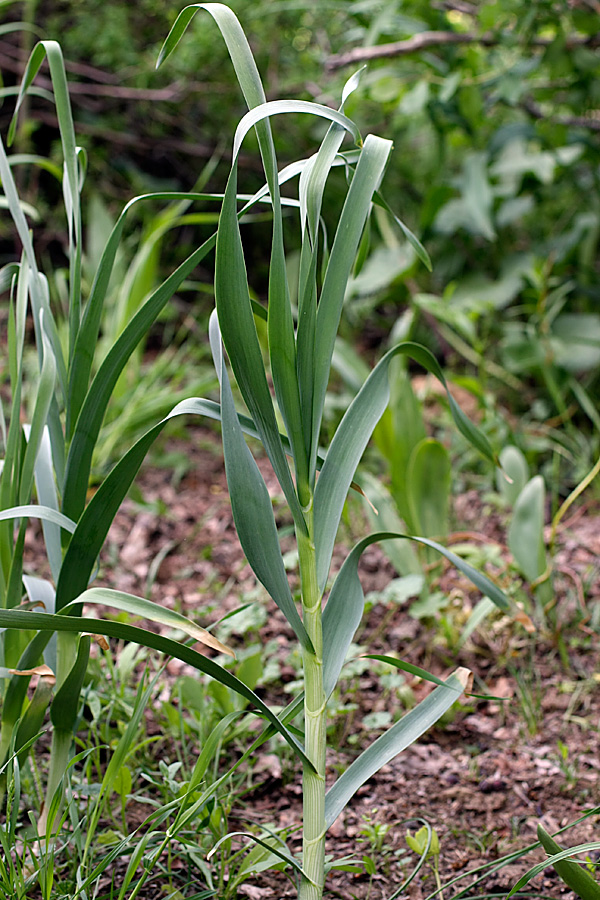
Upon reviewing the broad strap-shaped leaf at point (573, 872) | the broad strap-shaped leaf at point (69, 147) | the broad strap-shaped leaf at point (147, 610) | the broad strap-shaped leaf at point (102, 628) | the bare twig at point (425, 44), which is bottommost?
the broad strap-shaped leaf at point (573, 872)

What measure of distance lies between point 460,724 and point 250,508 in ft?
2.36

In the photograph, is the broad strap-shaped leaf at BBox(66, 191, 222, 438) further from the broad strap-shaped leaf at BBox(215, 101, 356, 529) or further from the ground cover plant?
the broad strap-shaped leaf at BBox(215, 101, 356, 529)

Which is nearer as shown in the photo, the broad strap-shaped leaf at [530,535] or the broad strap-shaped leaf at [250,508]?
the broad strap-shaped leaf at [250,508]

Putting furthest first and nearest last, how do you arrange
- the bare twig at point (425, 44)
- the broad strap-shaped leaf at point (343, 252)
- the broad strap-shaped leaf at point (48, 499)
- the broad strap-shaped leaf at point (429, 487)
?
→ the bare twig at point (425, 44) → the broad strap-shaped leaf at point (429, 487) → the broad strap-shaped leaf at point (48, 499) → the broad strap-shaped leaf at point (343, 252)

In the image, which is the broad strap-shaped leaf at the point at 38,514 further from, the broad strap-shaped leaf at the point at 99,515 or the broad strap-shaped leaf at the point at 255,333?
the broad strap-shaped leaf at the point at 255,333

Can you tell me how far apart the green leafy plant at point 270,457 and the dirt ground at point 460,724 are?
0.18 m

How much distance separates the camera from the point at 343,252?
72 cm

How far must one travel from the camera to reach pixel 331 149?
0.69 m

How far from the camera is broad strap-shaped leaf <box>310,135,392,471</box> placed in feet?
2.33

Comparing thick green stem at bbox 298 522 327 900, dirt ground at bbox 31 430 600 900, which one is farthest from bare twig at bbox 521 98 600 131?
thick green stem at bbox 298 522 327 900

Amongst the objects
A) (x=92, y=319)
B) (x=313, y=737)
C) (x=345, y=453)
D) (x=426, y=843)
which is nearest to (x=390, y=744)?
(x=313, y=737)

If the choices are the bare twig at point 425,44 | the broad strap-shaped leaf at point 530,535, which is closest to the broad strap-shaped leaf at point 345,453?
the broad strap-shaped leaf at point 530,535

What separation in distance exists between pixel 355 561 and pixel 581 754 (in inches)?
23.1

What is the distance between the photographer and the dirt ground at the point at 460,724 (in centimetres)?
93
